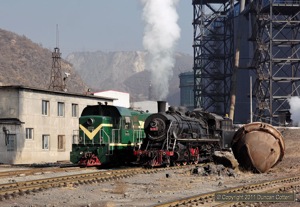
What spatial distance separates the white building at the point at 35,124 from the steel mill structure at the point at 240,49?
37454 millimetres

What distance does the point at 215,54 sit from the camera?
8981 centimetres

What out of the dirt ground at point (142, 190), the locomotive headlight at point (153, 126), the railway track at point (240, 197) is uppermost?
the locomotive headlight at point (153, 126)

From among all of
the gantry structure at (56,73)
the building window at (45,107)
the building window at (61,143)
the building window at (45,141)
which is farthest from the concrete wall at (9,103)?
the gantry structure at (56,73)

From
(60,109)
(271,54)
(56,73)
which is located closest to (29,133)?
(60,109)

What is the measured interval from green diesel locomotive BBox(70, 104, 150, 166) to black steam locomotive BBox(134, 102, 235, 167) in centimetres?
117

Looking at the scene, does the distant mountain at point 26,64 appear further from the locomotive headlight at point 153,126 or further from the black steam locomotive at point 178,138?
the locomotive headlight at point 153,126

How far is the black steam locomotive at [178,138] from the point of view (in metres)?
26.9

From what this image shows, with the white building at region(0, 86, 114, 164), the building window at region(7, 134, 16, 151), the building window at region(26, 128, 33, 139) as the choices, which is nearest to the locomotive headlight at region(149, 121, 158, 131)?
the white building at region(0, 86, 114, 164)

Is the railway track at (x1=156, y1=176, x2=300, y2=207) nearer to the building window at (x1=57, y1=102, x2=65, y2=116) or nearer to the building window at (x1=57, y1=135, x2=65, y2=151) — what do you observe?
the building window at (x1=57, y1=135, x2=65, y2=151)

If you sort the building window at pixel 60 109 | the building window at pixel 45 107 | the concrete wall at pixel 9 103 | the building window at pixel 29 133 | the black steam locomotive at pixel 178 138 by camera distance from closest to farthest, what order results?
the black steam locomotive at pixel 178 138 < the concrete wall at pixel 9 103 < the building window at pixel 29 133 < the building window at pixel 45 107 < the building window at pixel 60 109

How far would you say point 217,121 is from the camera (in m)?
33.6

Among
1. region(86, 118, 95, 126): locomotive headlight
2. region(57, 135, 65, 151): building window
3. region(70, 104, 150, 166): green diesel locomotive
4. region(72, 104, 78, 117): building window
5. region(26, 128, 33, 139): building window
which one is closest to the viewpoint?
region(70, 104, 150, 166): green diesel locomotive

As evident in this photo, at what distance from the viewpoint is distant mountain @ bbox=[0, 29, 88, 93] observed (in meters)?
123

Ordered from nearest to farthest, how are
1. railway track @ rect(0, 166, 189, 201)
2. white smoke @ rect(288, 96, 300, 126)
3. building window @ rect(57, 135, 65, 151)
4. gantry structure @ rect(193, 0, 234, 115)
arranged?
railway track @ rect(0, 166, 189, 201) → building window @ rect(57, 135, 65, 151) → white smoke @ rect(288, 96, 300, 126) → gantry structure @ rect(193, 0, 234, 115)
